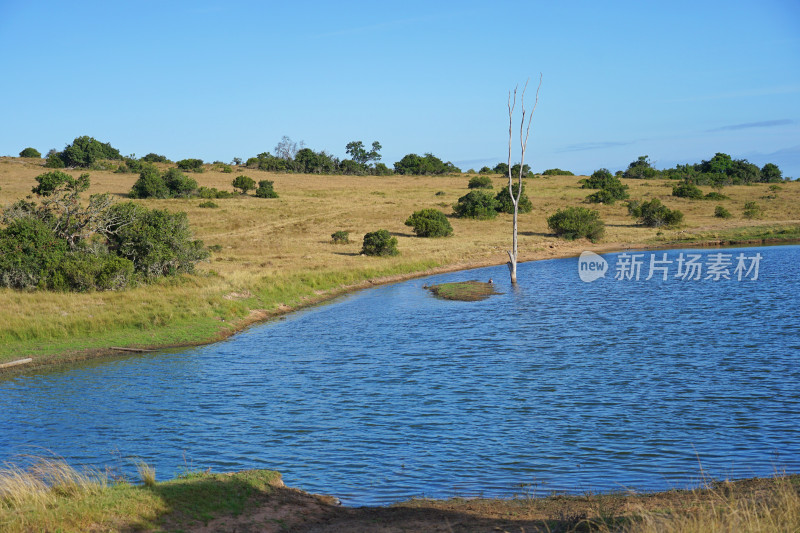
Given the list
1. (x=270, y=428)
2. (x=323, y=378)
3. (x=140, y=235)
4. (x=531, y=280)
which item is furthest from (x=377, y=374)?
(x=531, y=280)

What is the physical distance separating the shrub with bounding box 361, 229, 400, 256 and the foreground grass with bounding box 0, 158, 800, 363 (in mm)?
1055

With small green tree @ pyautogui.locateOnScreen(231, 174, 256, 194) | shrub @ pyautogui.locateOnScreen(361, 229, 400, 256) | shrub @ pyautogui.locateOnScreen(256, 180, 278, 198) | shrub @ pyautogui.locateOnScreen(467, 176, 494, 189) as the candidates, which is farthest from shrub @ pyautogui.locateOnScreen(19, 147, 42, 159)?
shrub @ pyautogui.locateOnScreen(361, 229, 400, 256)

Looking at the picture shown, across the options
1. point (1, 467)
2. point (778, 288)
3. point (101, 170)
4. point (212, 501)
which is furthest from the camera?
point (101, 170)

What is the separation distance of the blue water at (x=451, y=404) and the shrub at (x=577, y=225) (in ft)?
90.3

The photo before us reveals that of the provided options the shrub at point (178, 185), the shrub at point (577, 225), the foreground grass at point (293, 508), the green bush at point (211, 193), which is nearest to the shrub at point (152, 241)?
the foreground grass at point (293, 508)

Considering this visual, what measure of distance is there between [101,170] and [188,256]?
6572cm

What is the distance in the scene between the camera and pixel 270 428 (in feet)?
49.5

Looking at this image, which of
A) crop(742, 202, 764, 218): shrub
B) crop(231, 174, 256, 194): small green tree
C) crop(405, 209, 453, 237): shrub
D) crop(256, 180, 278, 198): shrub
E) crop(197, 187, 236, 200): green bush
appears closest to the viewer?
crop(405, 209, 453, 237): shrub

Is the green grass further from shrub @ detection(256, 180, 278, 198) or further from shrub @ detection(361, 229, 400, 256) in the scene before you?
shrub @ detection(256, 180, 278, 198)

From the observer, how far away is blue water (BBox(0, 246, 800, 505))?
1255cm

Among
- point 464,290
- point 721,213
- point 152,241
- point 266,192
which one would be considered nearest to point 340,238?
point 464,290

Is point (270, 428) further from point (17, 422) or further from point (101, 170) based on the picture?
point (101, 170)

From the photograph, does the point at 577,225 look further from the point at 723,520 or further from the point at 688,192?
the point at 723,520

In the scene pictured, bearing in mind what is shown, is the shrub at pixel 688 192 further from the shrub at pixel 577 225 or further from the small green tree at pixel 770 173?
the small green tree at pixel 770 173
